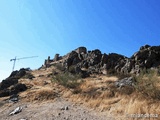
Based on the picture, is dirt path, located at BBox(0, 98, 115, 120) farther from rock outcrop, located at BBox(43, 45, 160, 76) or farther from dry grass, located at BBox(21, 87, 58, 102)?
rock outcrop, located at BBox(43, 45, 160, 76)

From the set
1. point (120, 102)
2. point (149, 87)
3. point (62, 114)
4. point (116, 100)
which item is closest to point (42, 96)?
point (62, 114)

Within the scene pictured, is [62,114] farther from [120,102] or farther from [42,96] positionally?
[42,96]

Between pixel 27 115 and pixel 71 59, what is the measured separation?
99.2ft

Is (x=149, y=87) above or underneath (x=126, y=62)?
underneath

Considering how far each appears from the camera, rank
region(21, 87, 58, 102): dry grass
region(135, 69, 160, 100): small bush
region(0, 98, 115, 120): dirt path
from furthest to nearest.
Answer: region(21, 87, 58, 102): dry grass, region(135, 69, 160, 100): small bush, region(0, 98, 115, 120): dirt path

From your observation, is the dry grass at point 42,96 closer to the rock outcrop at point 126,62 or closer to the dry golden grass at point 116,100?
the dry golden grass at point 116,100

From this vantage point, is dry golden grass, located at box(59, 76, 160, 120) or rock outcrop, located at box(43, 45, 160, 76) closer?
dry golden grass, located at box(59, 76, 160, 120)

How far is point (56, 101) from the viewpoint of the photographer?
12.9 m

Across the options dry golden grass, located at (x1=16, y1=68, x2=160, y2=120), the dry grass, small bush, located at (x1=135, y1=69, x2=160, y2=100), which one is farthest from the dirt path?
small bush, located at (x1=135, y1=69, x2=160, y2=100)

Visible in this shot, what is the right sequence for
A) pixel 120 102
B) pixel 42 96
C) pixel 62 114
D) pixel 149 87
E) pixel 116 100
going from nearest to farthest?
pixel 62 114 < pixel 120 102 < pixel 149 87 < pixel 116 100 < pixel 42 96

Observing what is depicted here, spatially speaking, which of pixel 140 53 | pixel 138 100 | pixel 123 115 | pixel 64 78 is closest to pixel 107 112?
pixel 123 115

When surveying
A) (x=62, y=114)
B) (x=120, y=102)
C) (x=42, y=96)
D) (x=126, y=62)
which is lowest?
(x=62, y=114)

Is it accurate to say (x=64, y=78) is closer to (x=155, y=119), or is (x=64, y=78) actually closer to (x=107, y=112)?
(x=107, y=112)

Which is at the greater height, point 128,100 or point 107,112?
point 128,100
